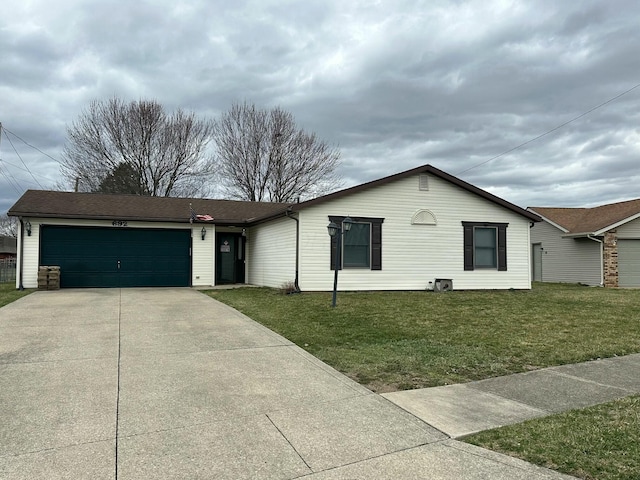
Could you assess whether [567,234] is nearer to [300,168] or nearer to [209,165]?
[300,168]

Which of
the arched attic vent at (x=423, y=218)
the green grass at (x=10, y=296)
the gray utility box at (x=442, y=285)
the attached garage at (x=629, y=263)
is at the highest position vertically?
the arched attic vent at (x=423, y=218)

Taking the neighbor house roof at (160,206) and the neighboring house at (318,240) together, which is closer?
the neighboring house at (318,240)

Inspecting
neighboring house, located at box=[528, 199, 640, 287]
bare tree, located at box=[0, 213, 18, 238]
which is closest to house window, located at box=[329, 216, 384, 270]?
neighboring house, located at box=[528, 199, 640, 287]

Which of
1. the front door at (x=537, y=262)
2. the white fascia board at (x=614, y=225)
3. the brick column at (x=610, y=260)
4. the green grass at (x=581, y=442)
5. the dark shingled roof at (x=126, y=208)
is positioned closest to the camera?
the green grass at (x=581, y=442)

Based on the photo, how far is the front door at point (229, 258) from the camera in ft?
62.3

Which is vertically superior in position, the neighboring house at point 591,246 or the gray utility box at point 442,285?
the neighboring house at point 591,246

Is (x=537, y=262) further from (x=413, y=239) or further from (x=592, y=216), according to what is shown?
(x=413, y=239)

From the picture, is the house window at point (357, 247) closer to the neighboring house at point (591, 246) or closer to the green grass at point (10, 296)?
the green grass at point (10, 296)

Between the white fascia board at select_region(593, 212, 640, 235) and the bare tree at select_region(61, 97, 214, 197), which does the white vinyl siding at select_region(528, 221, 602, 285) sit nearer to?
the white fascia board at select_region(593, 212, 640, 235)

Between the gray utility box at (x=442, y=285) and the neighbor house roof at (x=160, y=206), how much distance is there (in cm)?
323

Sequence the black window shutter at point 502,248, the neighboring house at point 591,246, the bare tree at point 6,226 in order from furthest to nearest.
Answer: the bare tree at point 6,226 → the neighboring house at point 591,246 → the black window shutter at point 502,248

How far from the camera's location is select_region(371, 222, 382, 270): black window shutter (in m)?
15.1

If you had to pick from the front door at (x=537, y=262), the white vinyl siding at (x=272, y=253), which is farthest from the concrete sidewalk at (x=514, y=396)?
the front door at (x=537, y=262)

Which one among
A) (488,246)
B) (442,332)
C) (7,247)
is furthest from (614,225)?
(7,247)
